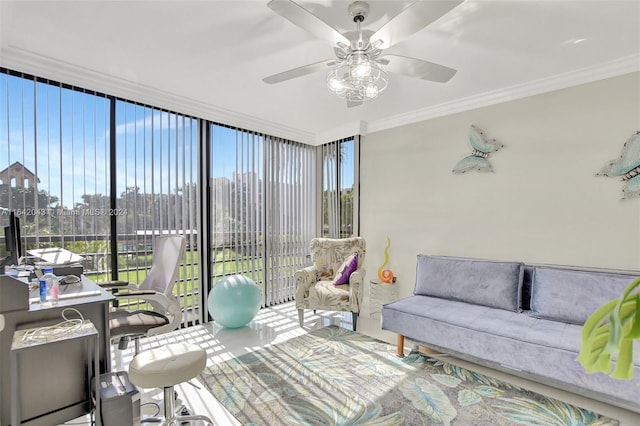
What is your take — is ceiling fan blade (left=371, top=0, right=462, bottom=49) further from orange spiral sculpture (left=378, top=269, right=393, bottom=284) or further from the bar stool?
orange spiral sculpture (left=378, top=269, right=393, bottom=284)

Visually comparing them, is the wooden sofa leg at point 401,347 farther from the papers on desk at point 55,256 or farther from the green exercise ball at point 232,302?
the papers on desk at point 55,256

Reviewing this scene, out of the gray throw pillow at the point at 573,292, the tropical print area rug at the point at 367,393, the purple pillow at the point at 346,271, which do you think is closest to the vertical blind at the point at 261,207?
the purple pillow at the point at 346,271

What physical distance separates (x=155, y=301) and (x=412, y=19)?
8.45 feet

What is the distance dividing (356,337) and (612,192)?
8.86 ft

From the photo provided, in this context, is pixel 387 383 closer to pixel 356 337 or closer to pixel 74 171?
pixel 356 337

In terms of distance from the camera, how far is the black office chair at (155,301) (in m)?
2.30

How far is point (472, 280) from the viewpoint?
3139mm

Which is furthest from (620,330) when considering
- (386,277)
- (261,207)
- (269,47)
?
(261,207)

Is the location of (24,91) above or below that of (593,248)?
above

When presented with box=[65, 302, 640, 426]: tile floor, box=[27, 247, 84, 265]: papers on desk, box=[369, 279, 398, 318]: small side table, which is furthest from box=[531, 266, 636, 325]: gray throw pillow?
box=[27, 247, 84, 265]: papers on desk

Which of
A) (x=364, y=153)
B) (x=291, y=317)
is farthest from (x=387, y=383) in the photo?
(x=364, y=153)

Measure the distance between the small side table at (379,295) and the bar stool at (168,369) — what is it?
8.27 ft

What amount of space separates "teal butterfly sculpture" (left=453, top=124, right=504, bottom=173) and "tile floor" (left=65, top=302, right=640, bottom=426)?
2020 millimetres

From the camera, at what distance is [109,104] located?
3141 mm
